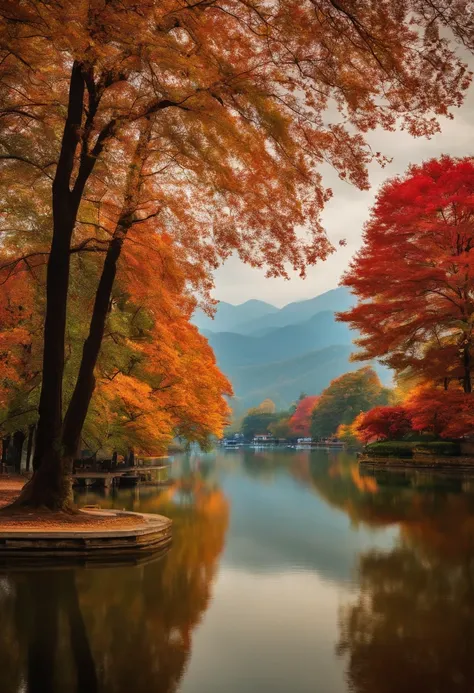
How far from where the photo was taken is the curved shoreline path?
11.6 m

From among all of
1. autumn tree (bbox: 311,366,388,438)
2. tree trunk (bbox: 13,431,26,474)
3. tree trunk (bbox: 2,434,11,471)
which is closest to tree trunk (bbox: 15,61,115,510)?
tree trunk (bbox: 13,431,26,474)

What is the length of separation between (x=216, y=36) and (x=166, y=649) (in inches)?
386

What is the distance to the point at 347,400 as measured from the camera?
342 feet

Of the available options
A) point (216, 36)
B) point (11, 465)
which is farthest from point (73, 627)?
point (11, 465)

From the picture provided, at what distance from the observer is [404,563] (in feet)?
39.8

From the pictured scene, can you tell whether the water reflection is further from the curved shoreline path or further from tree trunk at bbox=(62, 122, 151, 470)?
tree trunk at bbox=(62, 122, 151, 470)

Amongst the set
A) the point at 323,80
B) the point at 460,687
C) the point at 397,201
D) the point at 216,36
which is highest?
the point at 397,201

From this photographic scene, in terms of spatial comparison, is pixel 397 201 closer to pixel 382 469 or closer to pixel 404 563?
pixel 382 469

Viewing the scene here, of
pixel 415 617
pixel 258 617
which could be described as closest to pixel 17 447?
pixel 258 617

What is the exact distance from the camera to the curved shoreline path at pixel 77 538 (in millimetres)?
11578

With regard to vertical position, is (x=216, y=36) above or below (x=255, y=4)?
above

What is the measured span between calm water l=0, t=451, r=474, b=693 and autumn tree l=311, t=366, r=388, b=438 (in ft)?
262

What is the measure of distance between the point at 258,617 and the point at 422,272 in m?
28.5

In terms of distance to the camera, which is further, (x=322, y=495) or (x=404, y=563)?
(x=322, y=495)
